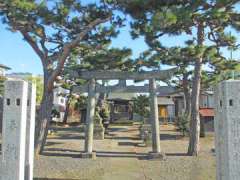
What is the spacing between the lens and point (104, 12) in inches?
475

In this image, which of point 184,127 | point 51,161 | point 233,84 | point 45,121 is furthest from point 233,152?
point 184,127

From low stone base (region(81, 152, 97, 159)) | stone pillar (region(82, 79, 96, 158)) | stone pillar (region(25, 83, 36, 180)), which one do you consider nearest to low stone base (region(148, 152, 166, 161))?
low stone base (region(81, 152, 97, 159))

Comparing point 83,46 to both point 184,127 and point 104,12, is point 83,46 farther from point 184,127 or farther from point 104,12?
point 184,127

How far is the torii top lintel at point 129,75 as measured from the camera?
519 inches

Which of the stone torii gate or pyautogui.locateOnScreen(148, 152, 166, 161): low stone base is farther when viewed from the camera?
the stone torii gate

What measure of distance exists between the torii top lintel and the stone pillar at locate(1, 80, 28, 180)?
6958 mm

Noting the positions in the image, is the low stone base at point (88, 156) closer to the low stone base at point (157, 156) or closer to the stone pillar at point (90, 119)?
the stone pillar at point (90, 119)

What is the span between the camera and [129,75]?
13375 millimetres

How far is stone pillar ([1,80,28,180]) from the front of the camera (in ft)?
21.4

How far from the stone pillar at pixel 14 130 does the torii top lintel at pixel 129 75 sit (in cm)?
696

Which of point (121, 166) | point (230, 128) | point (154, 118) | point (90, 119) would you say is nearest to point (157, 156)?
point (154, 118)

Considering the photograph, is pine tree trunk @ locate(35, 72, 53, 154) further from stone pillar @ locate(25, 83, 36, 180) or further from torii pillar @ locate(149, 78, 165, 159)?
stone pillar @ locate(25, 83, 36, 180)

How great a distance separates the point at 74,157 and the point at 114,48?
14.7 feet

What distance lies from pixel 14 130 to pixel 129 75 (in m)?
7.33
